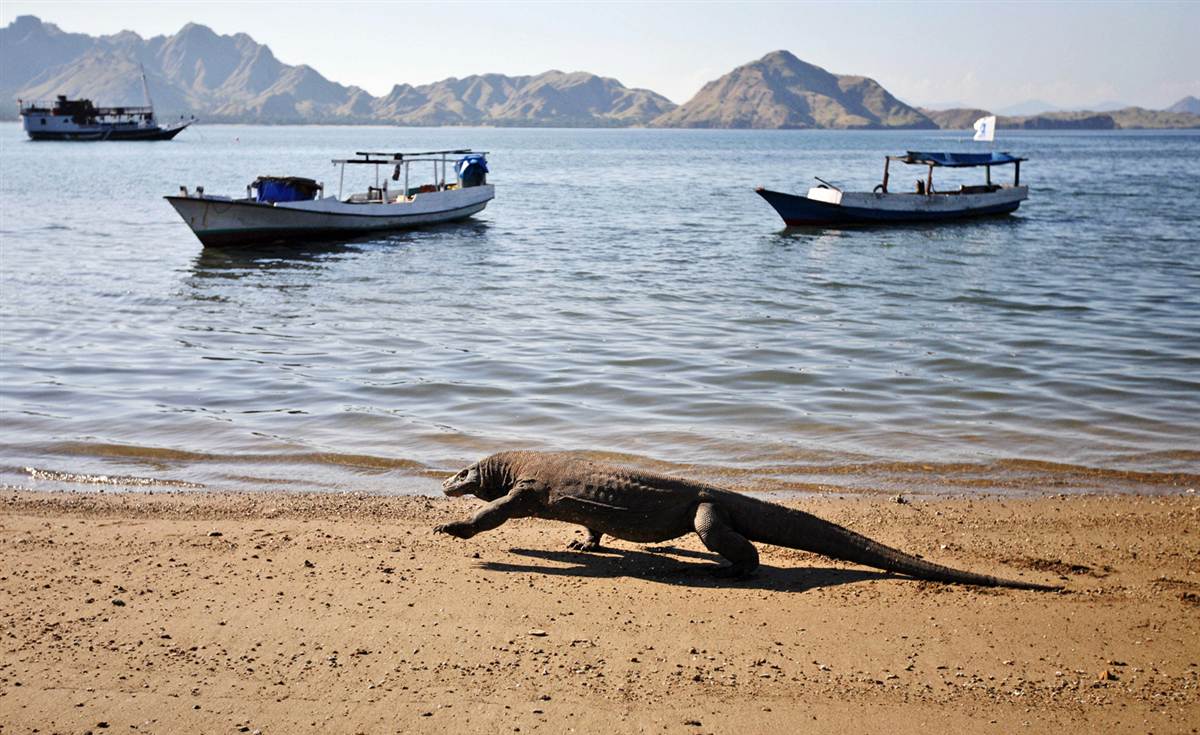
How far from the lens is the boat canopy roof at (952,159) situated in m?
40.9

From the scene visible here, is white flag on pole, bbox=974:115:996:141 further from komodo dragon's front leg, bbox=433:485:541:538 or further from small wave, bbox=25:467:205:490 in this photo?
komodo dragon's front leg, bbox=433:485:541:538

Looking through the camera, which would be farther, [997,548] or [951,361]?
[951,361]

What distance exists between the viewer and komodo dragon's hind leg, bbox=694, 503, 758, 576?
7.50 metres

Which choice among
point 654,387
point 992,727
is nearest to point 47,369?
point 654,387

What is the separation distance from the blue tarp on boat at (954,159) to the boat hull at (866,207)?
126 cm

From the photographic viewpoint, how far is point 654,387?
15305mm

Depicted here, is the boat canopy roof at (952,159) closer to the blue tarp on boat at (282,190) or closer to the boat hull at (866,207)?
the boat hull at (866,207)

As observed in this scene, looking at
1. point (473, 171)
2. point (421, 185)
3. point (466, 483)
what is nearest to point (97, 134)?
point (421, 185)

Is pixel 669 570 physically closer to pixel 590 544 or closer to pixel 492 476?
pixel 590 544

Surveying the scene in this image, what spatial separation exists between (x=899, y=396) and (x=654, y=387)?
340cm

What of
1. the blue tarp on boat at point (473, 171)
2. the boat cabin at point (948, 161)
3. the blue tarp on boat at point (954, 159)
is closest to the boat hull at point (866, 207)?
the boat cabin at point (948, 161)

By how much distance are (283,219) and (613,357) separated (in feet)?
63.1

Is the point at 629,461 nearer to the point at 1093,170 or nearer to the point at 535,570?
the point at 535,570

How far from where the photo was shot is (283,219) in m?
33.3
